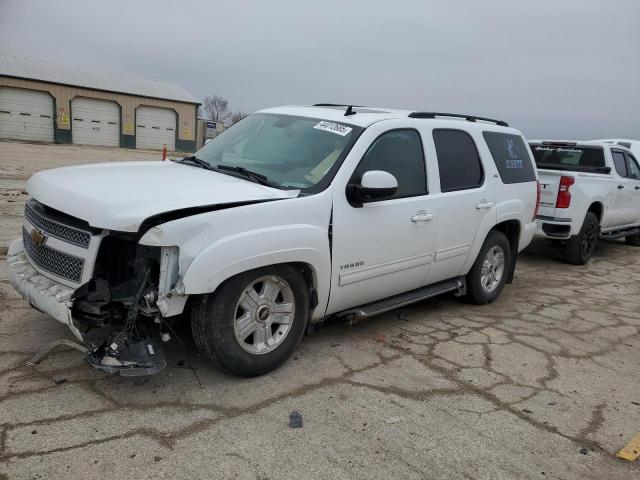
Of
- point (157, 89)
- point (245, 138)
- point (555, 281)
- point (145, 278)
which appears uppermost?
point (157, 89)

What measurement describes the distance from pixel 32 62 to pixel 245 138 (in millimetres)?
39921

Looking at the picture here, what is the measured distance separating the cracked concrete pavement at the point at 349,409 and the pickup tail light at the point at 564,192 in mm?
3359

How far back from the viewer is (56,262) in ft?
10.7

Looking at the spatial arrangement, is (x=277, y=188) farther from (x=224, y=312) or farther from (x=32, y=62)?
(x=32, y=62)

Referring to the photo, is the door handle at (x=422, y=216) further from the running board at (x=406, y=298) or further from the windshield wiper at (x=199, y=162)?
the windshield wiper at (x=199, y=162)

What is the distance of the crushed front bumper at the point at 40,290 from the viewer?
3.02 meters

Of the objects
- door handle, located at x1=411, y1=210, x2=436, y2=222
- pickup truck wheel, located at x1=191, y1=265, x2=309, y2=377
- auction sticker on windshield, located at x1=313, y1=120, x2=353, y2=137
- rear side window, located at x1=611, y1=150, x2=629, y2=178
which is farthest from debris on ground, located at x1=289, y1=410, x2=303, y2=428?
rear side window, located at x1=611, y1=150, x2=629, y2=178

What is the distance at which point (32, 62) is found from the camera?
3716cm

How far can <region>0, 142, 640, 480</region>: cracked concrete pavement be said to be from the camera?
267cm

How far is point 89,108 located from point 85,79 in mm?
2508

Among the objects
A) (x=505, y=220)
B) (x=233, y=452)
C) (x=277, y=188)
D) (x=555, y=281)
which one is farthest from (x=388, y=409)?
(x=555, y=281)

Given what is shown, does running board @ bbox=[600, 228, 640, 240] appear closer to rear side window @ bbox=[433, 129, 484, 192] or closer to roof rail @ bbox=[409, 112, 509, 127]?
roof rail @ bbox=[409, 112, 509, 127]

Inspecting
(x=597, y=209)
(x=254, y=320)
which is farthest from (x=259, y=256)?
(x=597, y=209)

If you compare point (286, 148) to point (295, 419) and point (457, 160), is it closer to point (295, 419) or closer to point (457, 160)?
point (457, 160)
